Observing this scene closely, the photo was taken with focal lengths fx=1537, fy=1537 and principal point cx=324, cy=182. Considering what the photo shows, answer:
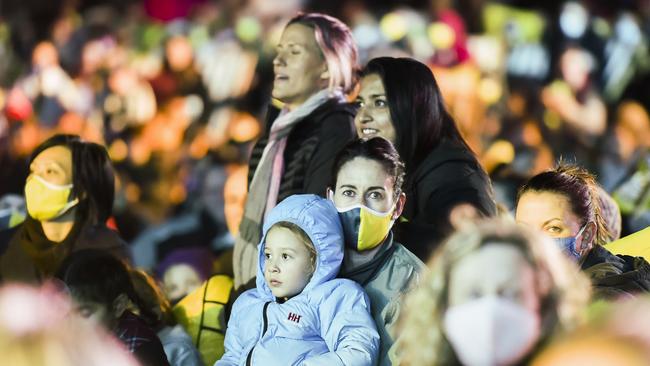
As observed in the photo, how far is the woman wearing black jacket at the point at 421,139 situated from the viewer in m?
6.78

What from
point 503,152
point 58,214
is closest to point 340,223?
point 58,214

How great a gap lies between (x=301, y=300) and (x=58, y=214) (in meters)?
2.35

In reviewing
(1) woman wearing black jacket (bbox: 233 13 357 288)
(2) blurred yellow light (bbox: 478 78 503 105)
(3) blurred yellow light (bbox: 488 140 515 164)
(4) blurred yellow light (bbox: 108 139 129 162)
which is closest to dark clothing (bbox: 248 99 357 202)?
(1) woman wearing black jacket (bbox: 233 13 357 288)

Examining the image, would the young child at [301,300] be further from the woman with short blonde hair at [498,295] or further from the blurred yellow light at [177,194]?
the blurred yellow light at [177,194]

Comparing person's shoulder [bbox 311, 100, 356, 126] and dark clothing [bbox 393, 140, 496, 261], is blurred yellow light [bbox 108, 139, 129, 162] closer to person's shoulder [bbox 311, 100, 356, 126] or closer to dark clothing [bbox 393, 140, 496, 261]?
person's shoulder [bbox 311, 100, 356, 126]

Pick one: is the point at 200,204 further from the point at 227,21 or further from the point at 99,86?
the point at 227,21

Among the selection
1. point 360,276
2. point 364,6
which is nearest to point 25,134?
point 364,6

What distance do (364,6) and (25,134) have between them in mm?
6582

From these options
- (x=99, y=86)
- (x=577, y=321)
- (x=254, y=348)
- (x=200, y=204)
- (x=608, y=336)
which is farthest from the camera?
(x=99, y=86)

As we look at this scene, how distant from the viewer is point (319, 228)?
6098 mm

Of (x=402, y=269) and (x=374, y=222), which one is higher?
(x=374, y=222)

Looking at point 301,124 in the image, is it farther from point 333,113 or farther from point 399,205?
point 399,205

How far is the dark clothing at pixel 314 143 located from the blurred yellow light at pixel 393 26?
13.0m

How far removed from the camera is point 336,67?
7.69 metres
